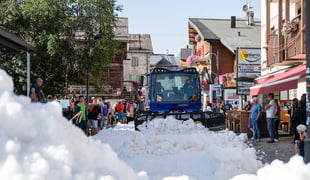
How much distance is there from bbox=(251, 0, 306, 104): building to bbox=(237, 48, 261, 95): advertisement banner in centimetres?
112

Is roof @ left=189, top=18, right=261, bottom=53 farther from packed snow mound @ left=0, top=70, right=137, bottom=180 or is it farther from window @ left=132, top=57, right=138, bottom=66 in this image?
packed snow mound @ left=0, top=70, right=137, bottom=180

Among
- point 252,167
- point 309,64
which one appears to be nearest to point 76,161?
point 252,167

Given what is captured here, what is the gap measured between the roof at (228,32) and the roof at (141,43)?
641 inches

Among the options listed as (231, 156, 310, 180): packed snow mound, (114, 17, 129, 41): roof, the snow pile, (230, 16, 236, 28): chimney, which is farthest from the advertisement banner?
(114, 17, 129, 41): roof

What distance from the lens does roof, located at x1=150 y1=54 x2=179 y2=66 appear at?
9762 cm

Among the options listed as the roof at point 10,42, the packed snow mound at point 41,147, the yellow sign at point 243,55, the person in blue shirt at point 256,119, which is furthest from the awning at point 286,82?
the packed snow mound at point 41,147

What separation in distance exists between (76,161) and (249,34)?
167ft

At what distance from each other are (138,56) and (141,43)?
101 inches

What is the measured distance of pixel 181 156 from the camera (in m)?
7.72

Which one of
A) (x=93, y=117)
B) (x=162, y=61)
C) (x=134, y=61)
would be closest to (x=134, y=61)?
(x=134, y=61)

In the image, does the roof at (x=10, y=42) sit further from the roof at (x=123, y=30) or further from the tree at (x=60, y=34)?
the roof at (x=123, y=30)

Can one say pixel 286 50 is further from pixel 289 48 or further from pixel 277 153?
pixel 277 153

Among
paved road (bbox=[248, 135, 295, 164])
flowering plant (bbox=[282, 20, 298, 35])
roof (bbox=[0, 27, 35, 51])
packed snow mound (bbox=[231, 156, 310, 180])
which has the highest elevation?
flowering plant (bbox=[282, 20, 298, 35])

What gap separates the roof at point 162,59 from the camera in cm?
9762
